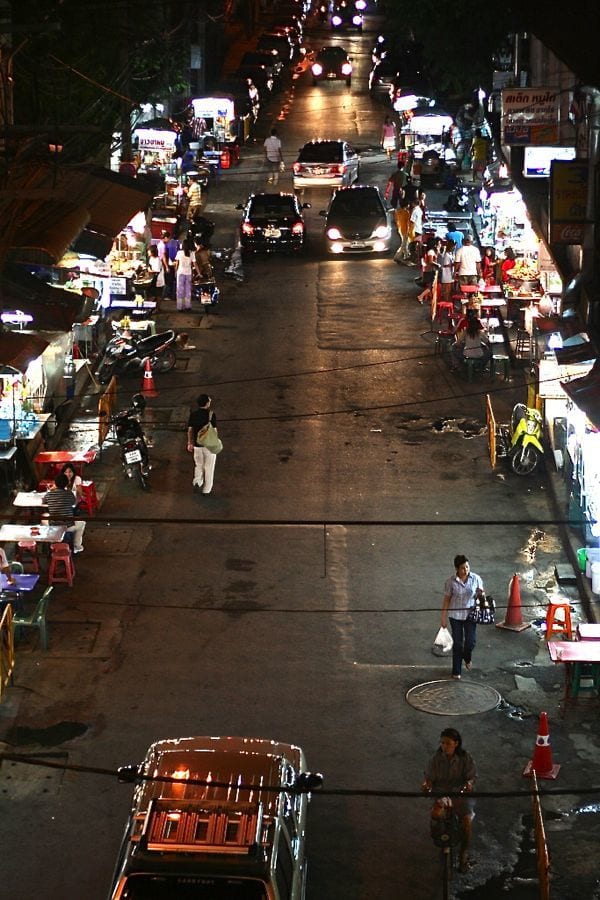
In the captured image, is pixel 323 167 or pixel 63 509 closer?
pixel 63 509

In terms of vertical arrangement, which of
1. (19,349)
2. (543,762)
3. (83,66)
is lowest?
(543,762)

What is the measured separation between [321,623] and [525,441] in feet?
20.7

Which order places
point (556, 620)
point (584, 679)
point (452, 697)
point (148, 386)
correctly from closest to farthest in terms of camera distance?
point (584, 679), point (452, 697), point (556, 620), point (148, 386)

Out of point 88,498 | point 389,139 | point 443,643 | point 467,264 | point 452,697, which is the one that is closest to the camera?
point 452,697

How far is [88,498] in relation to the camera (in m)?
22.2

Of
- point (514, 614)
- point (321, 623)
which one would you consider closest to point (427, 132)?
point (514, 614)

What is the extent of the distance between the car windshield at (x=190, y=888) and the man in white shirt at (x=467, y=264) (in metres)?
23.9

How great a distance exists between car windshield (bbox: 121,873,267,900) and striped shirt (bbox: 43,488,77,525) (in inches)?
403

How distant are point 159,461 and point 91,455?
1796 millimetres

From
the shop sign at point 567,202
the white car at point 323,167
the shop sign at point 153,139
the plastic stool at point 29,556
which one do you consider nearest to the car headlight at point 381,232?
the white car at point 323,167

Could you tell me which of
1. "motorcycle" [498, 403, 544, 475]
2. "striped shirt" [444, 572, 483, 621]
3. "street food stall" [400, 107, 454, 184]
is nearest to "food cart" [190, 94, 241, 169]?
"street food stall" [400, 107, 454, 184]

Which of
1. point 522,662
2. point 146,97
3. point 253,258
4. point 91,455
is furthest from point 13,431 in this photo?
point 146,97

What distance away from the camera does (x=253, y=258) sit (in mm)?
39344

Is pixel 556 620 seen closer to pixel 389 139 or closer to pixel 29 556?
pixel 29 556
